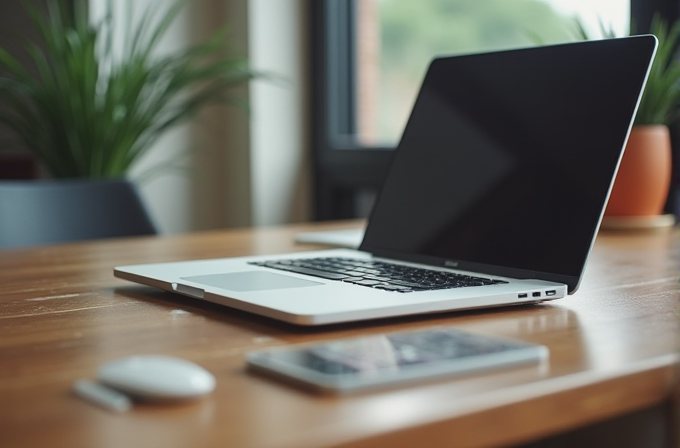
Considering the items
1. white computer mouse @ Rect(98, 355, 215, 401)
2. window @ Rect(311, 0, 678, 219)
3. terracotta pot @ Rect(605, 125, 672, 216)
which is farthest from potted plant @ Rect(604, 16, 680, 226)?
white computer mouse @ Rect(98, 355, 215, 401)

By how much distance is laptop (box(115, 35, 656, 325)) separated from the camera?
2.87 feet

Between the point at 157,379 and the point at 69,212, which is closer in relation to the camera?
the point at 157,379

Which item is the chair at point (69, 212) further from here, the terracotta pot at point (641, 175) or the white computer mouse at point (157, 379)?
the white computer mouse at point (157, 379)

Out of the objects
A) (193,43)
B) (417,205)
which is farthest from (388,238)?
(193,43)

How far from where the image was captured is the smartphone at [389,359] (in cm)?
57

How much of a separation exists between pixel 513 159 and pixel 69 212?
1.07 m

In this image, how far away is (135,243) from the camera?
1562 mm

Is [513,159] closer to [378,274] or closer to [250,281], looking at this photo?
[378,274]

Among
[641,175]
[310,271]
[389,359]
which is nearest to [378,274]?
[310,271]

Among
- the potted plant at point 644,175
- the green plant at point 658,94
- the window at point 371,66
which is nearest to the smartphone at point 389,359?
→ the potted plant at point 644,175

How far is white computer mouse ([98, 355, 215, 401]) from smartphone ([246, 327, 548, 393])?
0.20 ft

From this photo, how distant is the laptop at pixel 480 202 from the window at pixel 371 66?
149 centimetres

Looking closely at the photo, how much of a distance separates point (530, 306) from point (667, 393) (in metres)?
0.26

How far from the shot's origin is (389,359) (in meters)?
0.61
